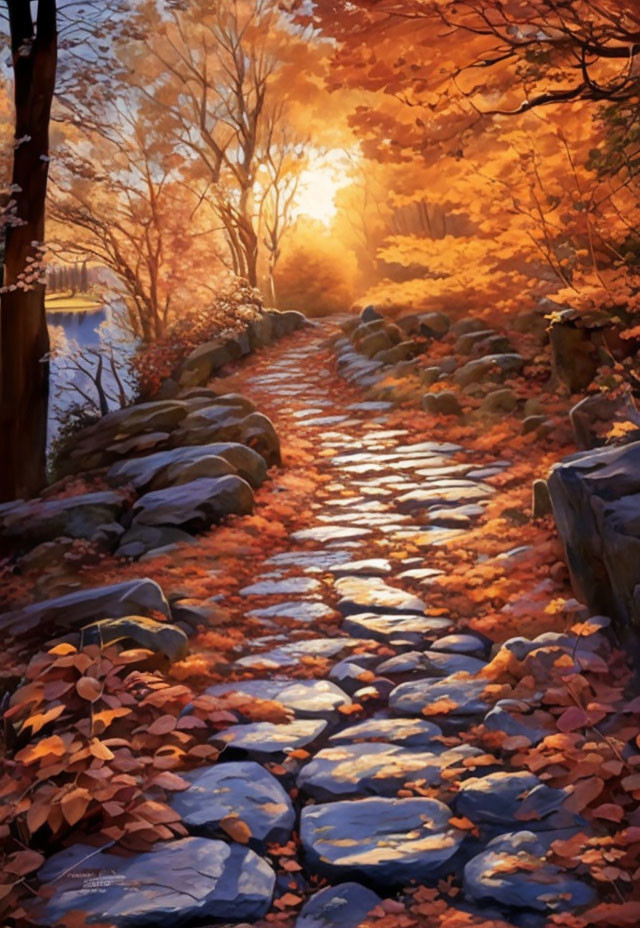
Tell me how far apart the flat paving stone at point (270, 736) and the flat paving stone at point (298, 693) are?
0.36 feet

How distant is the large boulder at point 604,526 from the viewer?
4219 millimetres

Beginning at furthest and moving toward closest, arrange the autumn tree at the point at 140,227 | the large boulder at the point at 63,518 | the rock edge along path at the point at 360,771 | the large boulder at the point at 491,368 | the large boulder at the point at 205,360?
1. the large boulder at the point at 205,360
2. the autumn tree at the point at 140,227
3. the large boulder at the point at 491,368
4. the large boulder at the point at 63,518
5. the rock edge along path at the point at 360,771

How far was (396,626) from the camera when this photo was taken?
5277mm

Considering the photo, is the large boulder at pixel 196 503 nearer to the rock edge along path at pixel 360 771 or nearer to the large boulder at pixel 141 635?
the rock edge along path at pixel 360 771

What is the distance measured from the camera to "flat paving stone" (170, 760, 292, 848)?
11.1 ft

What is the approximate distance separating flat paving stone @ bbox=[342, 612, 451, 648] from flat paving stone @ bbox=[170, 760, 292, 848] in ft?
5.04

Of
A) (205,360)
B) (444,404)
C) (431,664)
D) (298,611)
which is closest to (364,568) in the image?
(298,611)

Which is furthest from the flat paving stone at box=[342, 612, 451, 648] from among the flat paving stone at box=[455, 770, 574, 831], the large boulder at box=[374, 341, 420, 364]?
the large boulder at box=[374, 341, 420, 364]

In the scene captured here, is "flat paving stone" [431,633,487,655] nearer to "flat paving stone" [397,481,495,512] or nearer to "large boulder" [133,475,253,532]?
"flat paving stone" [397,481,495,512]

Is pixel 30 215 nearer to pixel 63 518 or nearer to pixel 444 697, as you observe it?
pixel 63 518

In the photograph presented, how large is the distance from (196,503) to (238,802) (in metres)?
4.17

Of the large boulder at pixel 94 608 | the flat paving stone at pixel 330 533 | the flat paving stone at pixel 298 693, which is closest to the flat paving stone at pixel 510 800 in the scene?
the flat paving stone at pixel 298 693

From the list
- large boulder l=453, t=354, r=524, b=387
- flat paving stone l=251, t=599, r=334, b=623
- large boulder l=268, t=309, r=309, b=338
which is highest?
large boulder l=268, t=309, r=309, b=338

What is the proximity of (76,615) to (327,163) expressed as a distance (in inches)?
746
